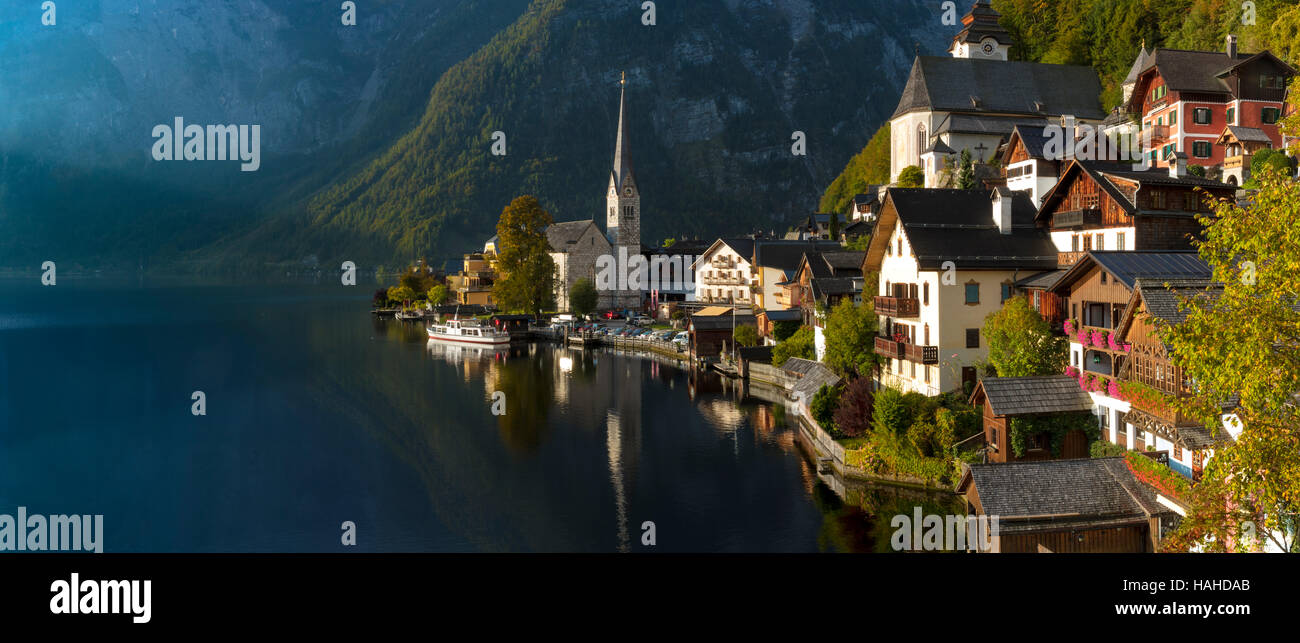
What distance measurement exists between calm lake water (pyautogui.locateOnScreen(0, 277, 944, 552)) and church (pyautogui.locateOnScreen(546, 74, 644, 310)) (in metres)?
38.1

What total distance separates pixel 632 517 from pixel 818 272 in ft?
110

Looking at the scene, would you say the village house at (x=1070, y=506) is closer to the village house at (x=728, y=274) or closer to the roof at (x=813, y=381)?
the roof at (x=813, y=381)

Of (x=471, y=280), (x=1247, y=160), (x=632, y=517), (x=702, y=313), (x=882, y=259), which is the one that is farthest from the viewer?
(x=471, y=280)

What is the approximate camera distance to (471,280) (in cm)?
13625

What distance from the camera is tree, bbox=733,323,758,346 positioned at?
242 ft

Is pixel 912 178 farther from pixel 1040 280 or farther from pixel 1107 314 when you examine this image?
pixel 1107 314

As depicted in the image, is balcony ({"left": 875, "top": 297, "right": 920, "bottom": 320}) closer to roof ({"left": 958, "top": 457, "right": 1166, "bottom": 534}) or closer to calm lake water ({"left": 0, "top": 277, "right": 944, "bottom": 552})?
calm lake water ({"left": 0, "top": 277, "right": 944, "bottom": 552})

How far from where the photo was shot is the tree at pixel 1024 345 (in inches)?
1362

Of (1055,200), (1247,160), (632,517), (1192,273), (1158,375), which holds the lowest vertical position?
(632,517)

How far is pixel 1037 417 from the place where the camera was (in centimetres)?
3073

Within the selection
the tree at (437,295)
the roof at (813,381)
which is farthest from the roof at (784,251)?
the tree at (437,295)
